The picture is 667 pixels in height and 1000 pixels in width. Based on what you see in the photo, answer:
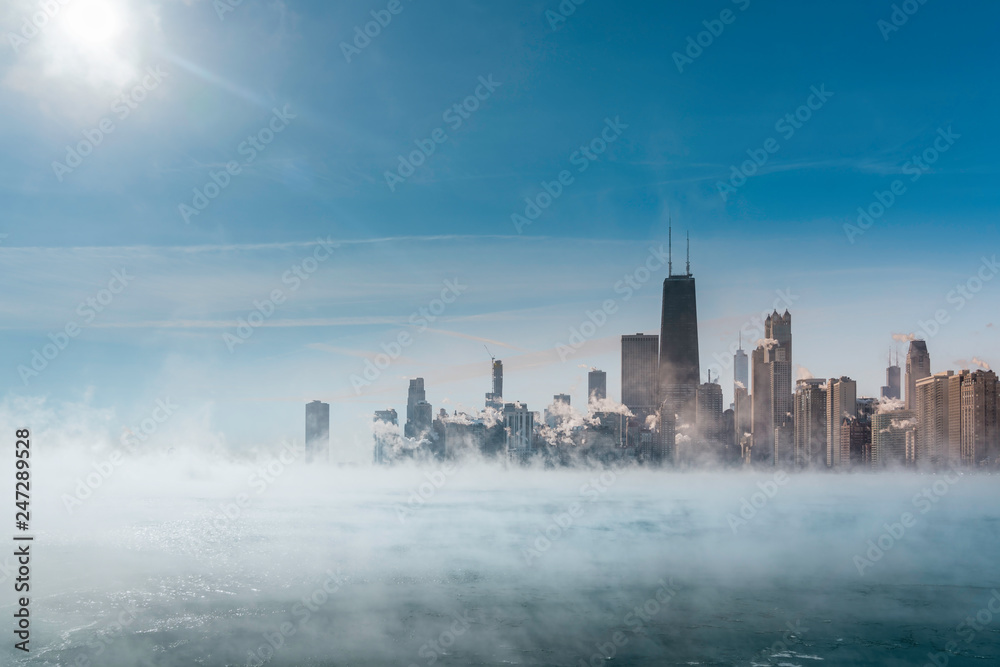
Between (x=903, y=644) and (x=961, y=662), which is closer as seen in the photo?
(x=961, y=662)

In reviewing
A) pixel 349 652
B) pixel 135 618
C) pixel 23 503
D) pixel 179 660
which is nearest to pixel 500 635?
pixel 349 652

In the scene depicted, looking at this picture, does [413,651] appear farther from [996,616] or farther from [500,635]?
[996,616]

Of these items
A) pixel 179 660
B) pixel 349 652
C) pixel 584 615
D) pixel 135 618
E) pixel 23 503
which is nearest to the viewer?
pixel 23 503

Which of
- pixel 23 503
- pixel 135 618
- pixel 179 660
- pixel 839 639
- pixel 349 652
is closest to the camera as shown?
pixel 23 503

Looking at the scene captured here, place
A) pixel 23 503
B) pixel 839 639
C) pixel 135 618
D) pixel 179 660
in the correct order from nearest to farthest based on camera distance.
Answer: pixel 23 503
pixel 179 660
pixel 839 639
pixel 135 618

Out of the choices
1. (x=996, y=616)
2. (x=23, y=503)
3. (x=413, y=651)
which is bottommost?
(x=996, y=616)

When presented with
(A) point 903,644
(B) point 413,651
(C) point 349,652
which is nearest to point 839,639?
(A) point 903,644

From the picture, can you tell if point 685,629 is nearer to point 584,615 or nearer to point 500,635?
point 584,615

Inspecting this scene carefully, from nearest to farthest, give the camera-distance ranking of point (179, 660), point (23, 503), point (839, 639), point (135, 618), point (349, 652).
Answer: point (23, 503)
point (179, 660)
point (349, 652)
point (839, 639)
point (135, 618)

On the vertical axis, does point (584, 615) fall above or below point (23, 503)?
below
